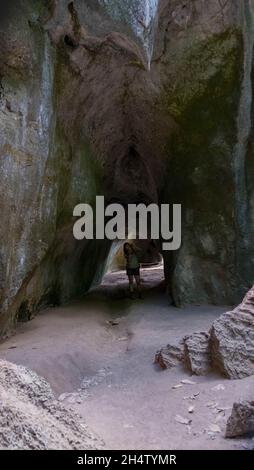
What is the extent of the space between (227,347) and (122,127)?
7175 millimetres

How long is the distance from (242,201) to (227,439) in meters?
6.05

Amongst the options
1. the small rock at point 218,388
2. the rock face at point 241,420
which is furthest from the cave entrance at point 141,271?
the rock face at point 241,420

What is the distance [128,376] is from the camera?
5.44 metres

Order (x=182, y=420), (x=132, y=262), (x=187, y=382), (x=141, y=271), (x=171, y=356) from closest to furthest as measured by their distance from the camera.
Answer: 1. (x=182, y=420)
2. (x=187, y=382)
3. (x=171, y=356)
4. (x=132, y=262)
5. (x=141, y=271)

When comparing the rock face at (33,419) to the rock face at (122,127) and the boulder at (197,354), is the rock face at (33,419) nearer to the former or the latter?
the boulder at (197,354)

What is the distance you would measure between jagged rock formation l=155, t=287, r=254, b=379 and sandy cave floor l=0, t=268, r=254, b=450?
0.14 m

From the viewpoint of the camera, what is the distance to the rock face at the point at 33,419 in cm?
270

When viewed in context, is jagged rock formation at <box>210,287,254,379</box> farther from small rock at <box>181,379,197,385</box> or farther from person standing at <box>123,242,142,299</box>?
person standing at <box>123,242,142,299</box>

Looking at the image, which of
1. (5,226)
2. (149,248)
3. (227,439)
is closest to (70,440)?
(227,439)

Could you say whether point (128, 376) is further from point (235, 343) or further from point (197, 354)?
point (235, 343)

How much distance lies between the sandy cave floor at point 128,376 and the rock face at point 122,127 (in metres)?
0.78

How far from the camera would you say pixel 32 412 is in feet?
9.96

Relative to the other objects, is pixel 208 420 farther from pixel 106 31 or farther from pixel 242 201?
pixel 106 31

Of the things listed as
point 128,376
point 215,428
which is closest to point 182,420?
point 215,428
